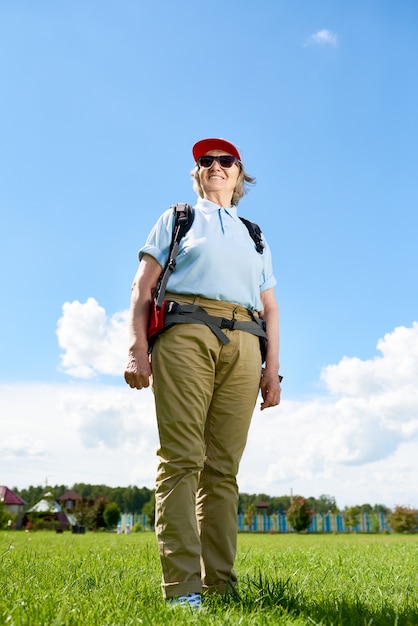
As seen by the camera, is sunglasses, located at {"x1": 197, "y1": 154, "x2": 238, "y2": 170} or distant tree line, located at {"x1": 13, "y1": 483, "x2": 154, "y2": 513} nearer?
sunglasses, located at {"x1": 197, "y1": 154, "x2": 238, "y2": 170}

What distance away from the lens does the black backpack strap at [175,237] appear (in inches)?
139

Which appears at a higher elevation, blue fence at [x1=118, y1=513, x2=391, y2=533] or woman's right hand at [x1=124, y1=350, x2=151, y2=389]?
woman's right hand at [x1=124, y1=350, x2=151, y2=389]

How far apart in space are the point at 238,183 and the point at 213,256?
769 millimetres

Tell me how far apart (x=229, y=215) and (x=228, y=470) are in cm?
150

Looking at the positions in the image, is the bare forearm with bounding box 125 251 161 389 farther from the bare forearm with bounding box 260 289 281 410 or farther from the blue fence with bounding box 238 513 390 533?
the blue fence with bounding box 238 513 390 533

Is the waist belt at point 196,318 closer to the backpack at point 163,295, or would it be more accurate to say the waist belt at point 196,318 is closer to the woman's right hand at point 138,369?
the backpack at point 163,295

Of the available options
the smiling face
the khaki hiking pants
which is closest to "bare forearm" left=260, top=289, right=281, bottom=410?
the khaki hiking pants

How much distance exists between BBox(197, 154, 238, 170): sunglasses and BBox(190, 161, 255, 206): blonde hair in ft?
0.20

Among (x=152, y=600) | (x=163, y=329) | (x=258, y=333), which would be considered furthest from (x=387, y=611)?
(x=163, y=329)

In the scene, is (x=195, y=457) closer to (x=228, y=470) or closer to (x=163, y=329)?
(x=228, y=470)

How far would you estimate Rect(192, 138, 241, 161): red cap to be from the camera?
395 cm

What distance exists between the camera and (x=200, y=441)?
11.1 feet

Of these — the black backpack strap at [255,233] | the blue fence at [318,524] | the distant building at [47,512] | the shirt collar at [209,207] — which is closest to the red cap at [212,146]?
the shirt collar at [209,207]

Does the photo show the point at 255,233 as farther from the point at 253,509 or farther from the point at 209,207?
the point at 253,509
